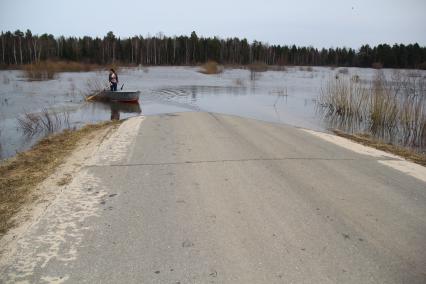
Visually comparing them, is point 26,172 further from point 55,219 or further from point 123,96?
point 123,96

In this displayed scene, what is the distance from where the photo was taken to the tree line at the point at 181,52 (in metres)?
89.6

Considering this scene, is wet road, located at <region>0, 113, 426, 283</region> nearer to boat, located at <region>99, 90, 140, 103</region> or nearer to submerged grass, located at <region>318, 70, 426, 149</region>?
submerged grass, located at <region>318, 70, 426, 149</region>

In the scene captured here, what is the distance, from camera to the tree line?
8962cm

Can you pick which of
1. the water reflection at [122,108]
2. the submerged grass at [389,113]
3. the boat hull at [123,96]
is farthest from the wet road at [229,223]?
the boat hull at [123,96]

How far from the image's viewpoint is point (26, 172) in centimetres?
704

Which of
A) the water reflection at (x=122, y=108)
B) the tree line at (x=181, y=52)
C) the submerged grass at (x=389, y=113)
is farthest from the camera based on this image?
the tree line at (x=181, y=52)

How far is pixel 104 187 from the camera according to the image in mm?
5984

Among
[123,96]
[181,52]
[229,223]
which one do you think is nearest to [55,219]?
[229,223]

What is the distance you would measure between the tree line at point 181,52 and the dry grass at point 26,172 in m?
76.6

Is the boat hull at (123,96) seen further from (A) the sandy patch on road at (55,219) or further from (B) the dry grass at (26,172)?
(A) the sandy patch on road at (55,219)

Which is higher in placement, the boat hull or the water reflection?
the boat hull

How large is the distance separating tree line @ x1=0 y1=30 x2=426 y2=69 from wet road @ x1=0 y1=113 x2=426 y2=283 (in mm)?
79972

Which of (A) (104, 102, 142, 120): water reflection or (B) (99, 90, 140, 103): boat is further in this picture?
(B) (99, 90, 140, 103): boat

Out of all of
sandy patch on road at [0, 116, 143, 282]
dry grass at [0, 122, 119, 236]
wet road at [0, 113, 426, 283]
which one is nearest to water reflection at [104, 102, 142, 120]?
dry grass at [0, 122, 119, 236]
